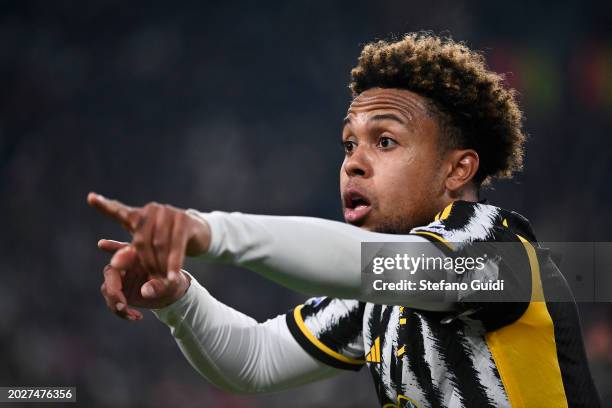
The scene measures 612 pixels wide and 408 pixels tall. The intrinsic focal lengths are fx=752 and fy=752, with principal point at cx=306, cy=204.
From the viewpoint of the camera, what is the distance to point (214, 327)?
1.95 metres

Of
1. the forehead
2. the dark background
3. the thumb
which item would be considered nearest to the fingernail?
the thumb

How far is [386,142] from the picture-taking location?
1816 millimetres

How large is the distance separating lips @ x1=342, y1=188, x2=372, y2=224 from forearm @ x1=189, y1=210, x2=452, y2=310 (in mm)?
496

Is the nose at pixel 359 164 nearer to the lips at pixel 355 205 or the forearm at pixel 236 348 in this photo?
the lips at pixel 355 205

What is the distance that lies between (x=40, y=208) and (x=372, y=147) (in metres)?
3.18

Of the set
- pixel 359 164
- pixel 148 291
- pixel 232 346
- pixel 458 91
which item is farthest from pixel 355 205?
pixel 148 291

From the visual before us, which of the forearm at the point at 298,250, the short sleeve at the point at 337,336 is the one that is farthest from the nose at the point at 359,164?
the forearm at the point at 298,250

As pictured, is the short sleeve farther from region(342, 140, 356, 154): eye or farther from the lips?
region(342, 140, 356, 154): eye

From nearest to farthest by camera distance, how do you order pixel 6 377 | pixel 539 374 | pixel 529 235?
pixel 539 374 → pixel 529 235 → pixel 6 377

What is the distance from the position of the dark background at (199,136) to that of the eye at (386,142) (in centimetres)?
262

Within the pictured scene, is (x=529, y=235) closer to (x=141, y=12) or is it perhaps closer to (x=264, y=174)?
(x=264, y=174)

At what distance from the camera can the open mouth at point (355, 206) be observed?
1.81 meters

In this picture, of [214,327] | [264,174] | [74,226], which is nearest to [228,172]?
[264,174]

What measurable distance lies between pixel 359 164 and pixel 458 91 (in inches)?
12.9
